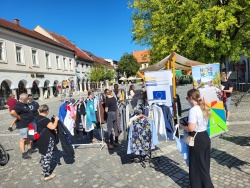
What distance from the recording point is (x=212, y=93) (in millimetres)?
5973

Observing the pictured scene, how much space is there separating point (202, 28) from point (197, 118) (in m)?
11.7

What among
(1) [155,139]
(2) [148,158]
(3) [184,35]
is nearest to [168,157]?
(2) [148,158]

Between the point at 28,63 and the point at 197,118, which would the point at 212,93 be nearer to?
the point at 197,118

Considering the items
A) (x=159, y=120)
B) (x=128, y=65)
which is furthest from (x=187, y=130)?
(x=128, y=65)

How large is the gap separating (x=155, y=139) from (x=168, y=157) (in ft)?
2.87

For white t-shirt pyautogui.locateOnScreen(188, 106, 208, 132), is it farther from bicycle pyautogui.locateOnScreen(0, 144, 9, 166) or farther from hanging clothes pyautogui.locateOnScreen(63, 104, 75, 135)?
bicycle pyautogui.locateOnScreen(0, 144, 9, 166)

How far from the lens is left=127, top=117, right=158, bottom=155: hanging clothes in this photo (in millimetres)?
4926

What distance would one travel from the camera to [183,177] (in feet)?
14.4

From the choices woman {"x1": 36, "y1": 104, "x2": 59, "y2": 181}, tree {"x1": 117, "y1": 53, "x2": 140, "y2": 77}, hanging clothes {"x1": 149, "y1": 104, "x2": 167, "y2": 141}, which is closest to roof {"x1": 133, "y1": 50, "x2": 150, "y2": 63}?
tree {"x1": 117, "y1": 53, "x2": 140, "y2": 77}

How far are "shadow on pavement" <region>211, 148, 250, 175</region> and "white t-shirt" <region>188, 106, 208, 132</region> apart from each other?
1.95m

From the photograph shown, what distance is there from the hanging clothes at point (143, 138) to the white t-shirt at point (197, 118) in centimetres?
168

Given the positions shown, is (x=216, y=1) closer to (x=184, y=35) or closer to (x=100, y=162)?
(x=184, y=35)

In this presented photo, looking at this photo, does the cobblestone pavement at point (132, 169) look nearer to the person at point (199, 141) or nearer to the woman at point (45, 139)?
the woman at point (45, 139)

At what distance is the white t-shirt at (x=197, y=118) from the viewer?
10.9 ft
